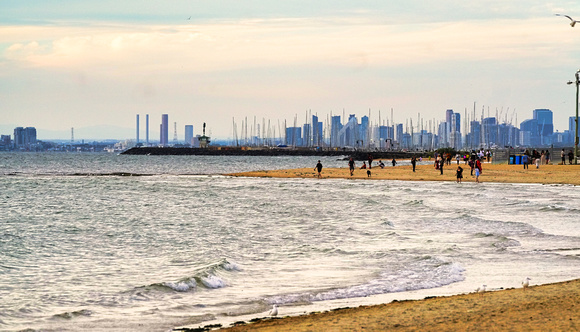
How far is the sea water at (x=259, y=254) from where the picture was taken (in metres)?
12.6

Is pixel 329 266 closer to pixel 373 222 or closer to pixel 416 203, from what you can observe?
pixel 373 222

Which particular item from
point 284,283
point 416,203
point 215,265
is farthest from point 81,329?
point 416,203

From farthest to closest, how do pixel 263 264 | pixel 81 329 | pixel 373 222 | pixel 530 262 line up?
pixel 373 222
pixel 263 264
pixel 530 262
pixel 81 329

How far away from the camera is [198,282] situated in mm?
14789

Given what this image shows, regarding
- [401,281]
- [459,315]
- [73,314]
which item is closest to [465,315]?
[459,315]

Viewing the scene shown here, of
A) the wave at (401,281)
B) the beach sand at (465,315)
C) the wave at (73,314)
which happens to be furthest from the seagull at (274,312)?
the wave at (73,314)

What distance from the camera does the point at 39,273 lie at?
16.5m

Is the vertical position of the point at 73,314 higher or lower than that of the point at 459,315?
lower

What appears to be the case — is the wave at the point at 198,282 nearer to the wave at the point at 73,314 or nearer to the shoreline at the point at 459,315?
the wave at the point at 73,314

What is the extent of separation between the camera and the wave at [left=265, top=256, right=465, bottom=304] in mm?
12938

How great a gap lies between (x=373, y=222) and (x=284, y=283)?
12979 millimetres

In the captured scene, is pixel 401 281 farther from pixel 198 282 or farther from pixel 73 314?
pixel 73 314

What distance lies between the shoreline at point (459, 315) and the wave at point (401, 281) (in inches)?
61.0

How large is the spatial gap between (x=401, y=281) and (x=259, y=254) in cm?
579
